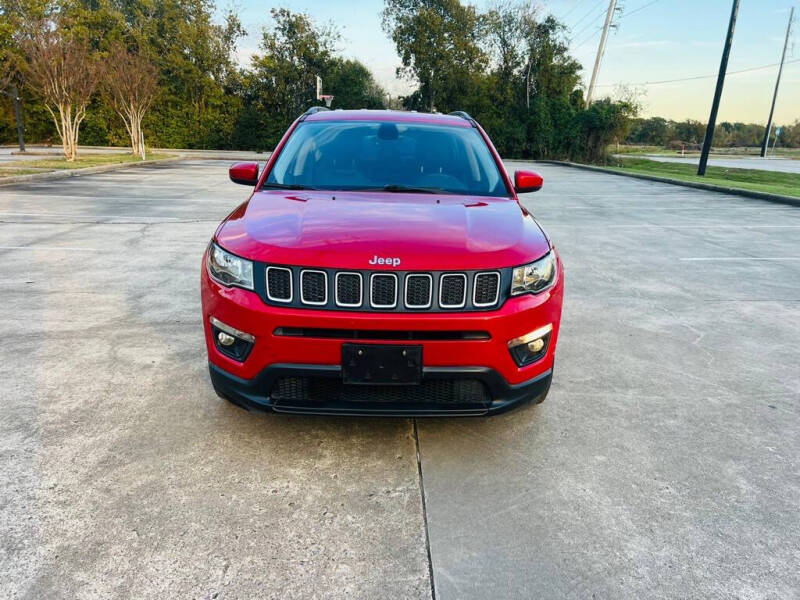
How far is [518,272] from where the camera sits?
2.68 m

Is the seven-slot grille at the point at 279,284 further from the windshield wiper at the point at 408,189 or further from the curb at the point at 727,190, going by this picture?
the curb at the point at 727,190

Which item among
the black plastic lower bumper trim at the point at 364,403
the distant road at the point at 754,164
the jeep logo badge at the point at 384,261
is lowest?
the distant road at the point at 754,164

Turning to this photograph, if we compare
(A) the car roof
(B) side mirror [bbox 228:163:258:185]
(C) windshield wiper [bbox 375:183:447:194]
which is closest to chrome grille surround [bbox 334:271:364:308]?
(C) windshield wiper [bbox 375:183:447:194]

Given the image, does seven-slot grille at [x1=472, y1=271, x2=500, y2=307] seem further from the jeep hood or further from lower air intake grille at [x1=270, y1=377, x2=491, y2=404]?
lower air intake grille at [x1=270, y1=377, x2=491, y2=404]

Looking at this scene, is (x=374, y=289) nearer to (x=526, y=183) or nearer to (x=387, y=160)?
(x=387, y=160)

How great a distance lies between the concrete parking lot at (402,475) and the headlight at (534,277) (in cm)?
82

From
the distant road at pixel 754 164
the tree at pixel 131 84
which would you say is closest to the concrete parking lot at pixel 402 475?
the tree at pixel 131 84

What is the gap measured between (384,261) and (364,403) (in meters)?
0.64

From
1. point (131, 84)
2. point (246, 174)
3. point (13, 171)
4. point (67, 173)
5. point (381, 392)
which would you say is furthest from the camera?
point (131, 84)

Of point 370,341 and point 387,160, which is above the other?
point 387,160

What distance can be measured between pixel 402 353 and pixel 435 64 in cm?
3838

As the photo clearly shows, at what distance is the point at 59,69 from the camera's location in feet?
61.2

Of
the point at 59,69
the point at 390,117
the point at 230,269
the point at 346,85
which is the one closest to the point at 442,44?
the point at 346,85

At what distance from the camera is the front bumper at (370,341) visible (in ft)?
8.18
